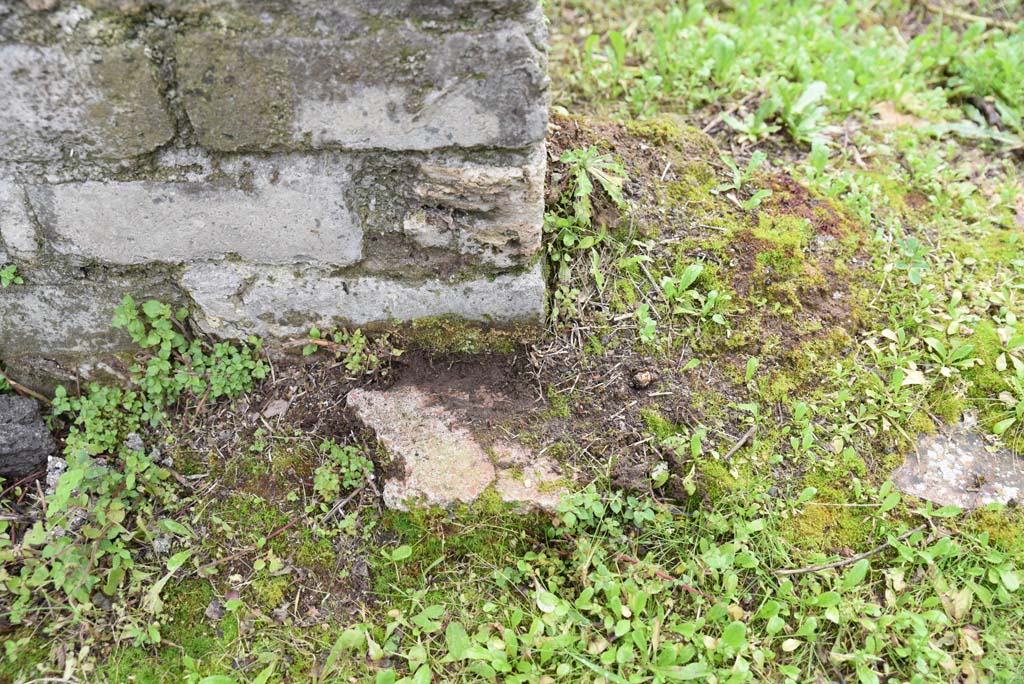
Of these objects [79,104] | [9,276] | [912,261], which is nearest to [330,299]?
[79,104]

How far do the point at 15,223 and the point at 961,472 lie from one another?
283cm

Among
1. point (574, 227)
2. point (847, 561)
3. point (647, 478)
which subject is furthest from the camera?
point (574, 227)

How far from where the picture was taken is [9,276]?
209 centimetres

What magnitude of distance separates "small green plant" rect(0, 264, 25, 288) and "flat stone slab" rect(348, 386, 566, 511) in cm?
104

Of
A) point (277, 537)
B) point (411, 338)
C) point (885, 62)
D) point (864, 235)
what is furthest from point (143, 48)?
point (885, 62)

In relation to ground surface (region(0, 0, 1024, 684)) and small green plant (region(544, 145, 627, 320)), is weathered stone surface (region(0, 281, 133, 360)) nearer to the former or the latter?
ground surface (region(0, 0, 1024, 684))

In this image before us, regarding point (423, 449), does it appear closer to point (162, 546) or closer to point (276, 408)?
point (276, 408)

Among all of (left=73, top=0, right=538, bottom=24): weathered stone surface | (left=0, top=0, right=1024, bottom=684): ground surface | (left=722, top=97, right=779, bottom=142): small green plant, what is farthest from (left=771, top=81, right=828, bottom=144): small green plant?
(left=73, top=0, right=538, bottom=24): weathered stone surface

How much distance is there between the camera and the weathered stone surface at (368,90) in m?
1.72

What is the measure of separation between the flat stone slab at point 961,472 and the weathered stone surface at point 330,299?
4.04 ft

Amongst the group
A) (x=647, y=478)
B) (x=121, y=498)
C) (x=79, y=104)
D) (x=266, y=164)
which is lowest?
(x=121, y=498)

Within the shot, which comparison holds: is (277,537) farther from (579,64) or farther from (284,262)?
(579,64)

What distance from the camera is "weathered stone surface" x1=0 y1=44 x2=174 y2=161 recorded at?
5.59 ft

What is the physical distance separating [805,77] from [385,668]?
2892 mm
